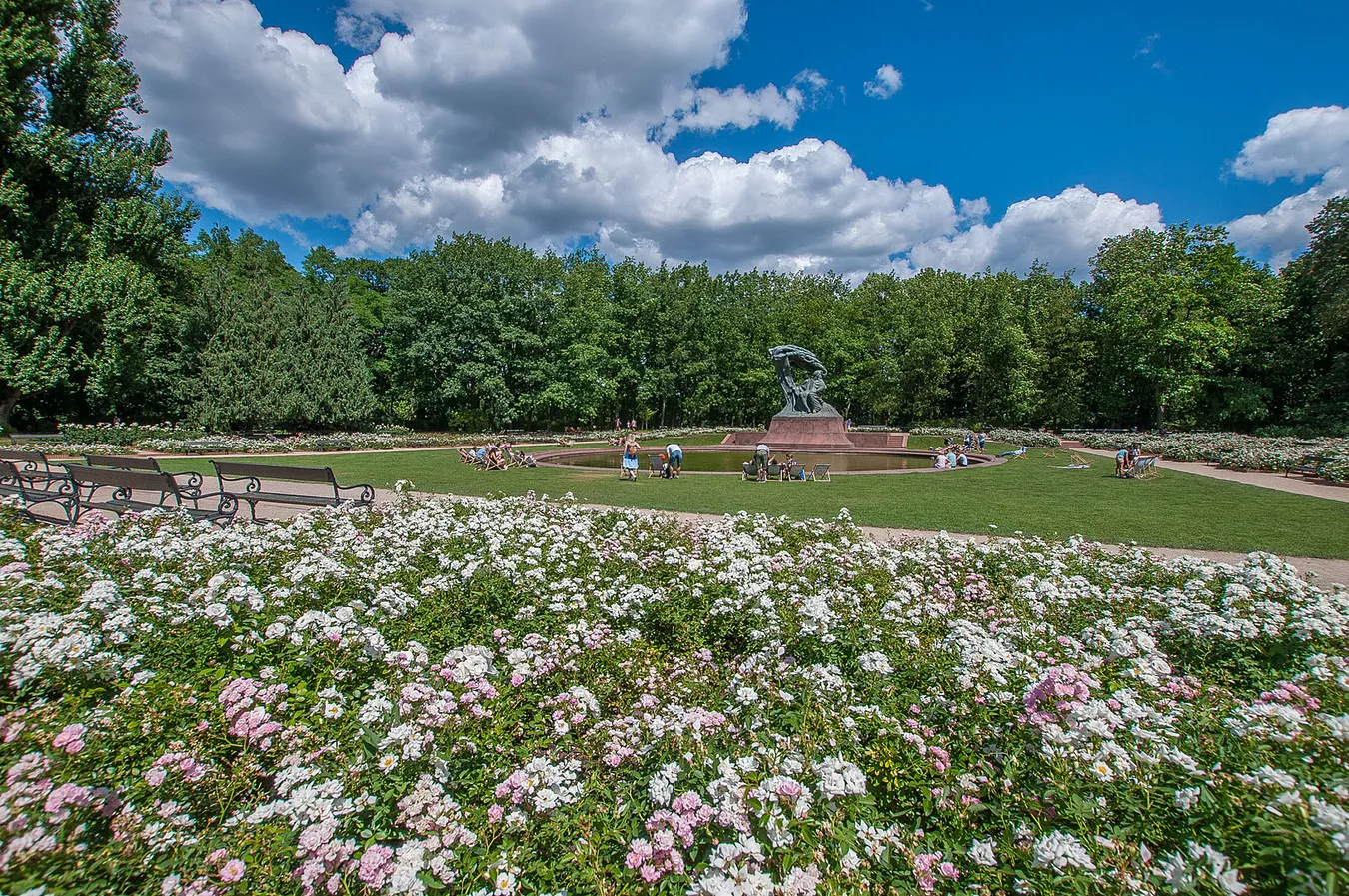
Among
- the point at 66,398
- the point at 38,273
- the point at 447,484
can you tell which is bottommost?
the point at 447,484

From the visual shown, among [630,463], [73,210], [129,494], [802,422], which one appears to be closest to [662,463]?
[630,463]

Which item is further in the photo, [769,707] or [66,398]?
[66,398]

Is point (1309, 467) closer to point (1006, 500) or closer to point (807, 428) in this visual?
point (1006, 500)

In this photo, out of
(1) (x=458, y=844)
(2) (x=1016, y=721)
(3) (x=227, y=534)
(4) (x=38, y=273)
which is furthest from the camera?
(4) (x=38, y=273)

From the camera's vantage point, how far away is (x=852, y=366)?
4962 cm

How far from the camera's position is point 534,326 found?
41.7 m

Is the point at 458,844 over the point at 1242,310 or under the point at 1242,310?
under

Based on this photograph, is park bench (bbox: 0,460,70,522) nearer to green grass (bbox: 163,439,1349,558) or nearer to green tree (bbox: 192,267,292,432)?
green grass (bbox: 163,439,1349,558)

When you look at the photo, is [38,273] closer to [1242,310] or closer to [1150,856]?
[1150,856]

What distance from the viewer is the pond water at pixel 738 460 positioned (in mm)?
21641

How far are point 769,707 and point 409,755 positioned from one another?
165cm

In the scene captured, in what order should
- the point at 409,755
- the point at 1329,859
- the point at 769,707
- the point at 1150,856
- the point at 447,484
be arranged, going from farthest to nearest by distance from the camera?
1. the point at 447,484
2. the point at 769,707
3. the point at 409,755
4. the point at 1150,856
5. the point at 1329,859

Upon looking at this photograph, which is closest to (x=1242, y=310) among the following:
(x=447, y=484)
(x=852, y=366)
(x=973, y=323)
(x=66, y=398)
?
(x=973, y=323)

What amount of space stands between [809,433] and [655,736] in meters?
27.6
